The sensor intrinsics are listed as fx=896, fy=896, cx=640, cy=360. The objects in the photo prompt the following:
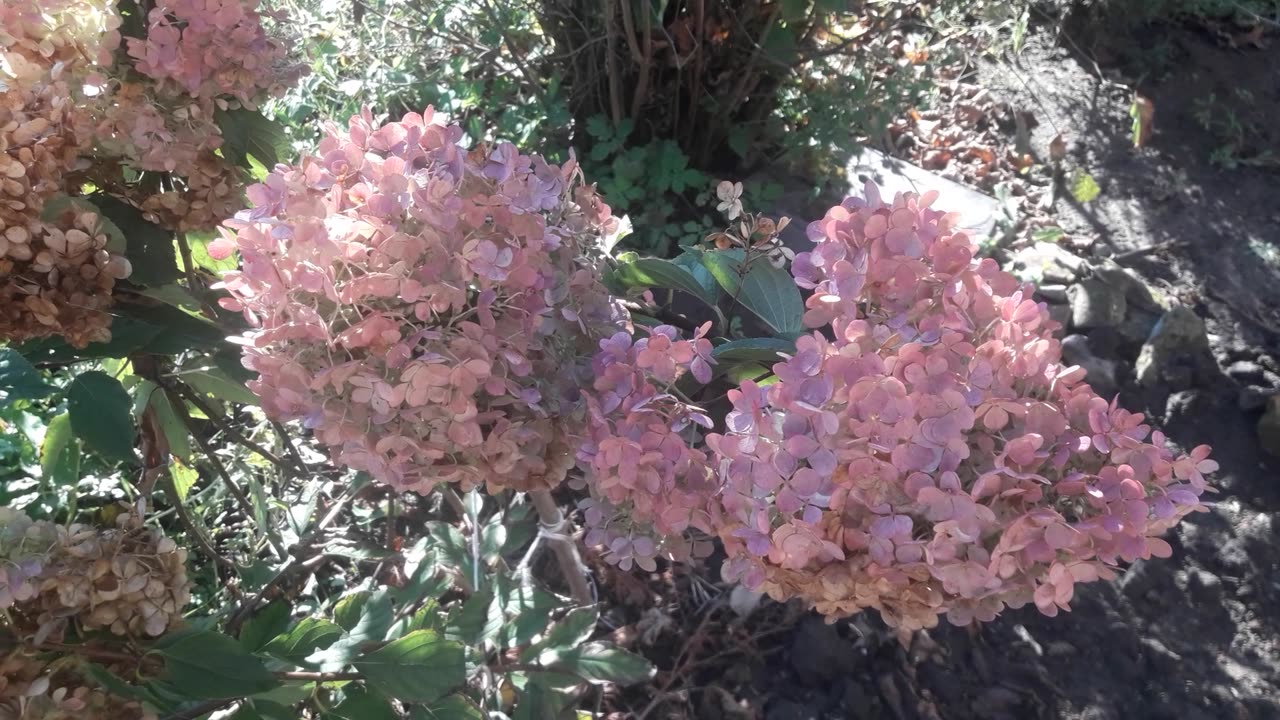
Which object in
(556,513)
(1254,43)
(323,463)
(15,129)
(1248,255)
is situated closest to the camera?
(15,129)

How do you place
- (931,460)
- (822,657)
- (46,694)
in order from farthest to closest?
1. (822,657)
2. (46,694)
3. (931,460)

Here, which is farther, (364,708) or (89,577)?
(364,708)

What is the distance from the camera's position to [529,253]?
76 cm

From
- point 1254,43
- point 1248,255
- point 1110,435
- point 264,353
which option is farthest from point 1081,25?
point 264,353

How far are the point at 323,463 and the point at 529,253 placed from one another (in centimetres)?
137

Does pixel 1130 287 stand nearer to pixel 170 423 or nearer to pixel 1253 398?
pixel 1253 398

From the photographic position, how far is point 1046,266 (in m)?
2.80

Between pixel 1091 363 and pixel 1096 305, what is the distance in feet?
0.80

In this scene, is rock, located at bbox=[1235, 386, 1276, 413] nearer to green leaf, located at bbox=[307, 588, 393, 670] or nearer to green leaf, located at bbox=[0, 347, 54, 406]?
→ green leaf, located at bbox=[307, 588, 393, 670]

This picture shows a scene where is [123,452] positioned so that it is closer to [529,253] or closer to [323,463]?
[529,253]

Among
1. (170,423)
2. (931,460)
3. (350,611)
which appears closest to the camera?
(931,460)

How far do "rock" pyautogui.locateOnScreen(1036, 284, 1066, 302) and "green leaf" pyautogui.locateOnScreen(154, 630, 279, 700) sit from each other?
2.47m

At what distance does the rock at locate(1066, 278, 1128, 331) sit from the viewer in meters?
2.66

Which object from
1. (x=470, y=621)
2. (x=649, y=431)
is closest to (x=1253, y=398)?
(x=470, y=621)
